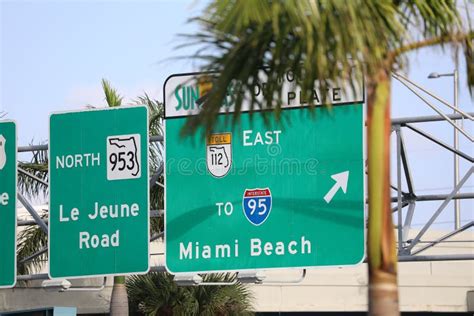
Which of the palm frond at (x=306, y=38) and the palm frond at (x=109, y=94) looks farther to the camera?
the palm frond at (x=109, y=94)

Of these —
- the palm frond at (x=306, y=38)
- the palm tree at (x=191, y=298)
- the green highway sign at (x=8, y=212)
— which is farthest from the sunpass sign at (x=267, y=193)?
the palm tree at (x=191, y=298)

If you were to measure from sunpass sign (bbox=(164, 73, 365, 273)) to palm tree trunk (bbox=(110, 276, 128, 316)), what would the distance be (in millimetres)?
10743

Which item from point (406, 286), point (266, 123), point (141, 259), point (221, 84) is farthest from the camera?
point (406, 286)

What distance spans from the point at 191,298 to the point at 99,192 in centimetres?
1157

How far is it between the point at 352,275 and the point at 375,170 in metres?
25.3

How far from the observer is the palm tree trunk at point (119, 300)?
94.0 feet

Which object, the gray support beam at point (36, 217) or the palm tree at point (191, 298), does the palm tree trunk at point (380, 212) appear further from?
the palm tree at point (191, 298)

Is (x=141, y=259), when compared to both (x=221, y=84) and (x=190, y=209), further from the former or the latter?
(x=221, y=84)

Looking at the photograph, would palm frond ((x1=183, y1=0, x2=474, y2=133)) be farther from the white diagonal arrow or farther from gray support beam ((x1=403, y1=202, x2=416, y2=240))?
gray support beam ((x1=403, y1=202, x2=416, y2=240))

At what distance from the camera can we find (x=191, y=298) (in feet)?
97.9

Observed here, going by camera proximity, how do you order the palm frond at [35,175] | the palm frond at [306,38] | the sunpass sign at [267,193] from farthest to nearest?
1. the palm frond at [35,175]
2. the sunpass sign at [267,193]
3. the palm frond at [306,38]

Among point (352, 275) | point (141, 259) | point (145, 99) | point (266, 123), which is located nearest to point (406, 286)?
point (352, 275)

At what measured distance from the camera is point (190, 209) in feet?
59.2

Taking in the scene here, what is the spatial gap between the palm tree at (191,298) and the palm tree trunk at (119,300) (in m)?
1.15
